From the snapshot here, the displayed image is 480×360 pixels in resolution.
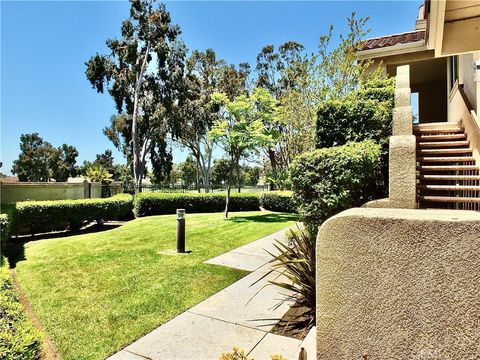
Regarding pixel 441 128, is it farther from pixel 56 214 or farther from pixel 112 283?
pixel 56 214

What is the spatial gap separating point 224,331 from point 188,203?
47.5 feet

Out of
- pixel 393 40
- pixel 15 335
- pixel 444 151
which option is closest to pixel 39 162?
pixel 393 40

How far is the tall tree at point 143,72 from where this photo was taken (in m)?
24.3

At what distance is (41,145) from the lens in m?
64.8

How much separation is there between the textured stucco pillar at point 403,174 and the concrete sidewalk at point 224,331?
2367mm

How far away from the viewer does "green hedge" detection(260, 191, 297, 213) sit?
57.5 feet

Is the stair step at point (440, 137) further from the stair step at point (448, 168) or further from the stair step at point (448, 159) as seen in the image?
the stair step at point (448, 168)

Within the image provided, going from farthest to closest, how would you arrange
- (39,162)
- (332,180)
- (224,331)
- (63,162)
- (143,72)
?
(63,162) < (39,162) < (143,72) < (332,180) < (224,331)

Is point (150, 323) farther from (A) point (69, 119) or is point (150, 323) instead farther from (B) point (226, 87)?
(A) point (69, 119)

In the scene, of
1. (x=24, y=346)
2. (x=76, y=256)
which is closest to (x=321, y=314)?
(x=24, y=346)

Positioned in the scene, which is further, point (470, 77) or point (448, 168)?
point (470, 77)

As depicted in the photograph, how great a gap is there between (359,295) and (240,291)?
2.86 m

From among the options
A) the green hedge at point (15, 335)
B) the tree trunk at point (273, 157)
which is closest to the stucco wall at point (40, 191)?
the green hedge at point (15, 335)

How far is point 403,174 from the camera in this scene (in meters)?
4.63
